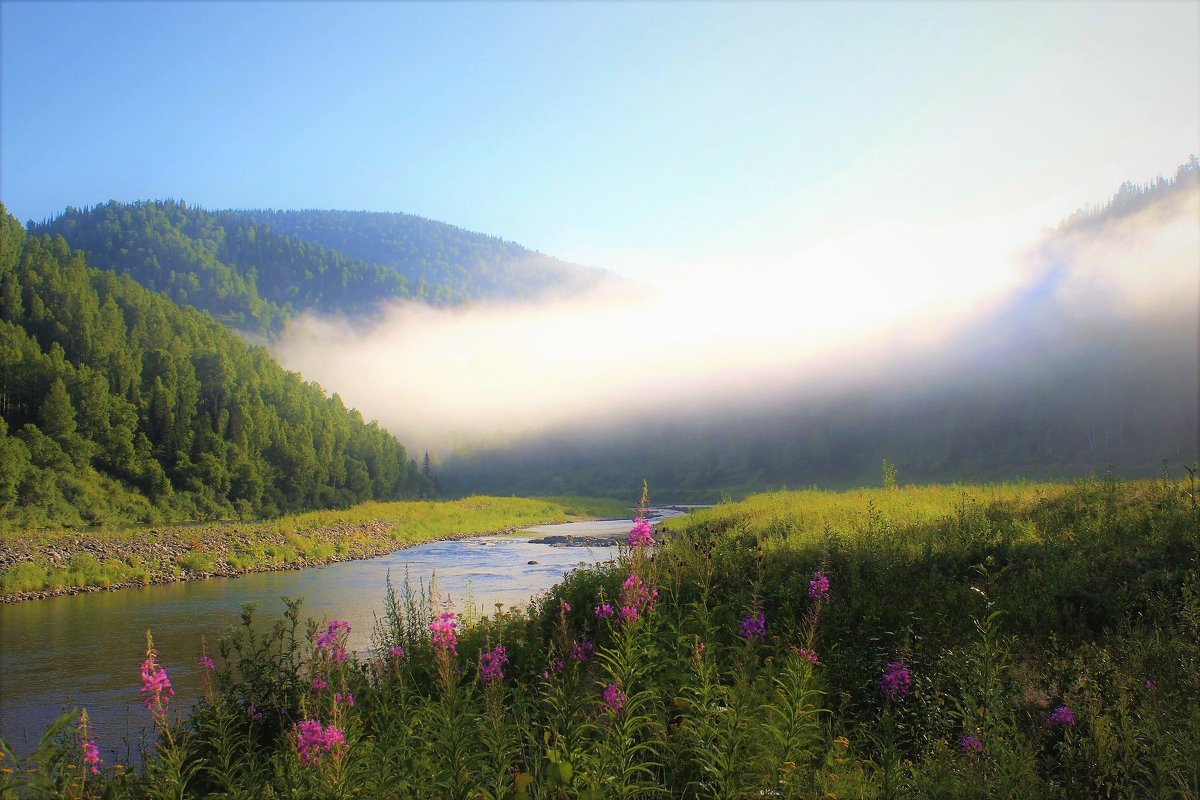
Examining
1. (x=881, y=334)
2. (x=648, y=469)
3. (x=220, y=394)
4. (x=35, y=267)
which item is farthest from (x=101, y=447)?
(x=881, y=334)

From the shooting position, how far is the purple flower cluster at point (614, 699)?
523 centimetres

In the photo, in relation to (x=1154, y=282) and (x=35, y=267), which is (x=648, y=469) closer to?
(x=1154, y=282)

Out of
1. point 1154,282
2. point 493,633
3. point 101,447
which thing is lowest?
point 493,633

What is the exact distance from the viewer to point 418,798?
15.9 feet

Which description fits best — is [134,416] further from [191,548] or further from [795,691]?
[795,691]

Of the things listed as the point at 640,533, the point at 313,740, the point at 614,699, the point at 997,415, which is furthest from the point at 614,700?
the point at 997,415

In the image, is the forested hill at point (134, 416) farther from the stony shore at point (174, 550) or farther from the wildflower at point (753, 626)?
the wildflower at point (753, 626)

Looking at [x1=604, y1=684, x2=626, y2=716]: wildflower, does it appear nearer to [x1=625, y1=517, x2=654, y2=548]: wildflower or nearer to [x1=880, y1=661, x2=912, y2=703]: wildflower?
[x1=625, y1=517, x2=654, y2=548]: wildflower

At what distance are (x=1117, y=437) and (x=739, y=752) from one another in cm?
9903

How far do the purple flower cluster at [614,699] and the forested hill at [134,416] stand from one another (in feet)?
192

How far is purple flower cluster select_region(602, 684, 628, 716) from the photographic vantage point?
5230mm

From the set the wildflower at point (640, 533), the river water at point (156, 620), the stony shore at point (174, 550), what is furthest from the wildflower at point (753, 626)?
the stony shore at point (174, 550)

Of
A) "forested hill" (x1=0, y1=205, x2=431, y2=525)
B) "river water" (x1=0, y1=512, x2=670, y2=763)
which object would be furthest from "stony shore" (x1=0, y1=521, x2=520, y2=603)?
"forested hill" (x1=0, y1=205, x2=431, y2=525)

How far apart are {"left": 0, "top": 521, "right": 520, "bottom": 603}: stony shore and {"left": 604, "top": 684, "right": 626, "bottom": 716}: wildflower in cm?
3547
